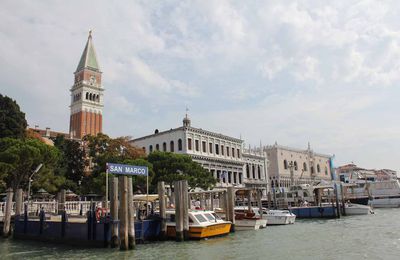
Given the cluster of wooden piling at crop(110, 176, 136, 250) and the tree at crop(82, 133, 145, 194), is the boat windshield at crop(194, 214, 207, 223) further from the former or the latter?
the tree at crop(82, 133, 145, 194)

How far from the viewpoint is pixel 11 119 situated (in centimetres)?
3838

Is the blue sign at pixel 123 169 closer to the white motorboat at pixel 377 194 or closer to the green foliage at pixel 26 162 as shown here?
the green foliage at pixel 26 162

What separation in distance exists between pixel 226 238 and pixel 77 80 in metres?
74.7

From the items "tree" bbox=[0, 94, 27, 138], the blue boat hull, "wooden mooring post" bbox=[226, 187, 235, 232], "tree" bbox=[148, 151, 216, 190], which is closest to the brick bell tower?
"tree" bbox=[0, 94, 27, 138]

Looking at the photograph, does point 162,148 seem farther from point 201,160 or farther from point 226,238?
point 226,238

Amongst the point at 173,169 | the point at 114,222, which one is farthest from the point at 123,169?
the point at 173,169

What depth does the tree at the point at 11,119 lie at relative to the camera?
37750 mm

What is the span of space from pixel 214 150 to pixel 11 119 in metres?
28.4

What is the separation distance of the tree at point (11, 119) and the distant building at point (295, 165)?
46.4 m

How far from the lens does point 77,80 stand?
8919cm

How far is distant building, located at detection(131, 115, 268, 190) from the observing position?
53562mm

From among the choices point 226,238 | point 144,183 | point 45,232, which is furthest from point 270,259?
point 144,183

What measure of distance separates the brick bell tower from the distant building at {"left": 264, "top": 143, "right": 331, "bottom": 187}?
37.3m

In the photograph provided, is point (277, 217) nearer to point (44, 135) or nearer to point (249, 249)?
point (249, 249)
